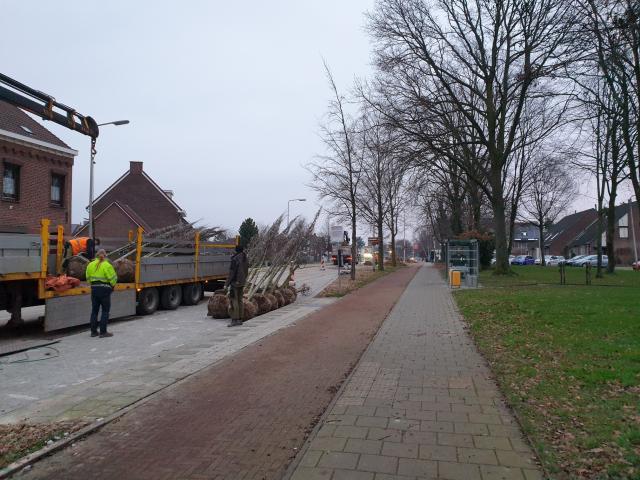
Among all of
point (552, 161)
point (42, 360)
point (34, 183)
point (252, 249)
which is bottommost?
point (42, 360)

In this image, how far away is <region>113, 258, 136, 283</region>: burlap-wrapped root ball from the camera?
12984 mm

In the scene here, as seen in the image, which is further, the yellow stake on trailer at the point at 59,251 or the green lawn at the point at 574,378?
the yellow stake on trailer at the point at 59,251

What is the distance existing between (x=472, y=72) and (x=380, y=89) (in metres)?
4.96

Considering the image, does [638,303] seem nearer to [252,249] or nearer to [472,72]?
[252,249]

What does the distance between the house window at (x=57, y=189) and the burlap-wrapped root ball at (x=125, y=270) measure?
14.8 m

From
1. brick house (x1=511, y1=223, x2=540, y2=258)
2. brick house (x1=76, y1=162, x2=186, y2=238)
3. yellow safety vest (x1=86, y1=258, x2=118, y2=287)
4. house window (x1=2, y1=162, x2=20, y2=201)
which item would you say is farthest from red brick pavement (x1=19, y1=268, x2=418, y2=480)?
brick house (x1=511, y1=223, x2=540, y2=258)

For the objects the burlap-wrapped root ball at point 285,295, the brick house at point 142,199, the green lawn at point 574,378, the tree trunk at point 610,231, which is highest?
the brick house at point 142,199

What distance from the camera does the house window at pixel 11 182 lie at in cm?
2238

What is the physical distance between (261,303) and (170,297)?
9.83 ft

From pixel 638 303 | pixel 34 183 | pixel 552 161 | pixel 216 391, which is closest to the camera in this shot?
pixel 216 391

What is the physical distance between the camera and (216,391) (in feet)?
20.1

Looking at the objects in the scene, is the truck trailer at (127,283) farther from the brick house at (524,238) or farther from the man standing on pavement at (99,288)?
the brick house at (524,238)

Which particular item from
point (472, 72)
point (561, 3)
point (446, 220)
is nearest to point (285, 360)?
point (561, 3)

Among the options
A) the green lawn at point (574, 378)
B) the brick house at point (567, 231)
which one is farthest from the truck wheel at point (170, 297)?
the brick house at point (567, 231)
